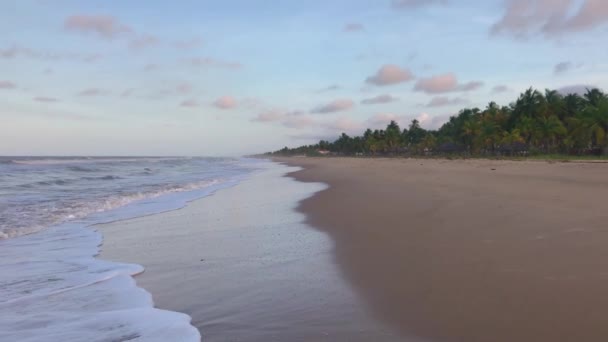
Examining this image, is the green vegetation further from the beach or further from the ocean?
the ocean

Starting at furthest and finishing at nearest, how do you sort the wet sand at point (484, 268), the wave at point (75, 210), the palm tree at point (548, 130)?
1. the palm tree at point (548, 130)
2. the wave at point (75, 210)
3. the wet sand at point (484, 268)

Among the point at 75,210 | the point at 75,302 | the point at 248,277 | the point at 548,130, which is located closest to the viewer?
the point at 75,302

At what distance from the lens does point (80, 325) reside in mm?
3939

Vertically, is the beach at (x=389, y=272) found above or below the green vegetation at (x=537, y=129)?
below

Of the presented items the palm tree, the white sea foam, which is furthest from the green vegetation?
the white sea foam

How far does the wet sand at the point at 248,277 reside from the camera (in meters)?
3.71

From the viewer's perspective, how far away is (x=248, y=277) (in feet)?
17.5

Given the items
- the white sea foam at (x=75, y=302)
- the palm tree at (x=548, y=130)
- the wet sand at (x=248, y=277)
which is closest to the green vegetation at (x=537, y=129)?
the palm tree at (x=548, y=130)

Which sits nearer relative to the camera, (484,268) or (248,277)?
(484,268)

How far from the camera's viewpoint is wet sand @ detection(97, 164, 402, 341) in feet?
12.2

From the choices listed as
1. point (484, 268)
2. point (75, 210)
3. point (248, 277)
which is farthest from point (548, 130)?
point (248, 277)

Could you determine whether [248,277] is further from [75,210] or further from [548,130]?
[548,130]

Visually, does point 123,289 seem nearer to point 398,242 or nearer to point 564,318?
point 398,242

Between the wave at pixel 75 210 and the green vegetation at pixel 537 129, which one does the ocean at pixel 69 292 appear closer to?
the wave at pixel 75 210
